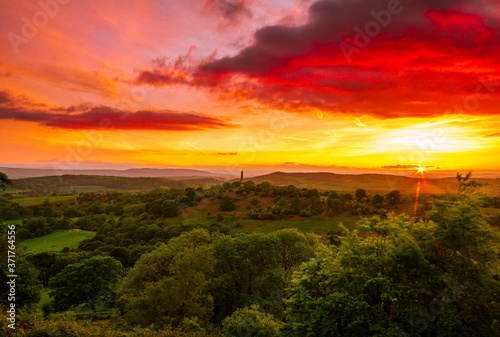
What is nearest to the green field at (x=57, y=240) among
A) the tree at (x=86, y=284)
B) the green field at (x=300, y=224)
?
the tree at (x=86, y=284)

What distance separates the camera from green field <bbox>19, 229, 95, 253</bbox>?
81131mm

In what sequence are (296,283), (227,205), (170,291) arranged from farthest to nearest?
(227,205) < (170,291) < (296,283)

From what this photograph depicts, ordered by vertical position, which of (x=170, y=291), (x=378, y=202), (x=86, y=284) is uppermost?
(x=378, y=202)

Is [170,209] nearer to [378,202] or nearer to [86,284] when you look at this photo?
[86,284]

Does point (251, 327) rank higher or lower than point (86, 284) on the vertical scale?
A: higher

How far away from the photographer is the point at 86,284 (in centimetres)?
3812

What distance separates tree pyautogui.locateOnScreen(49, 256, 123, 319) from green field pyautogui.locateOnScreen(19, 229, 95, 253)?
48.8 m

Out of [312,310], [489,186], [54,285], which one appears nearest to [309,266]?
[312,310]

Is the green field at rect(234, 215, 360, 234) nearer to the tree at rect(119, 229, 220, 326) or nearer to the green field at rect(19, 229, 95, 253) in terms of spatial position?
the tree at rect(119, 229, 220, 326)

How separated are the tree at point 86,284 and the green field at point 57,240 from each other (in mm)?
48792

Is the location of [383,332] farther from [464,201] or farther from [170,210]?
[170,210]

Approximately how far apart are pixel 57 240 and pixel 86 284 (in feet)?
225

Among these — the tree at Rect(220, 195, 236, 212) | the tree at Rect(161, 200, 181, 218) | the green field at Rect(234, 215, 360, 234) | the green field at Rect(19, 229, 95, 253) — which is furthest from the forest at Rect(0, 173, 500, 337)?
the tree at Rect(220, 195, 236, 212)

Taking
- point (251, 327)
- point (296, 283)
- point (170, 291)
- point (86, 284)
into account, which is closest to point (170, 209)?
point (86, 284)
